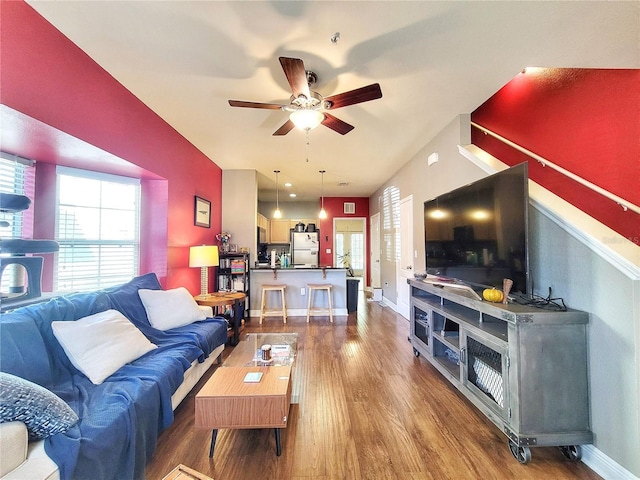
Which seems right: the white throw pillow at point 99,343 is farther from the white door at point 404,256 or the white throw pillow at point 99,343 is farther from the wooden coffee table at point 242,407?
the white door at point 404,256

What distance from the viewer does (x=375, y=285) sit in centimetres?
721

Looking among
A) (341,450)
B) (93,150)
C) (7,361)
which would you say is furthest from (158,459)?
(93,150)

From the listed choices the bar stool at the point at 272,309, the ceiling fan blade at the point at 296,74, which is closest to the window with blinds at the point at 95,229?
the bar stool at the point at 272,309

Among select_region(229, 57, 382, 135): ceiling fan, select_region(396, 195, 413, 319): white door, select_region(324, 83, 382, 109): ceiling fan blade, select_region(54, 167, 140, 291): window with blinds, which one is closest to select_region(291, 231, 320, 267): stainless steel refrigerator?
select_region(396, 195, 413, 319): white door

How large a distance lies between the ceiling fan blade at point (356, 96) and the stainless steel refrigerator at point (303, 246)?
5232 mm

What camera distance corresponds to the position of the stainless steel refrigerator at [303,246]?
7258 mm

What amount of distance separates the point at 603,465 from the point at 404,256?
3.42 metres

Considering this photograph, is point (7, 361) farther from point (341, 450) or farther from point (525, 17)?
point (525, 17)

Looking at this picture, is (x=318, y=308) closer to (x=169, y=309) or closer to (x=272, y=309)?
(x=272, y=309)

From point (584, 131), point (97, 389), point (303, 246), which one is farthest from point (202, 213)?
point (584, 131)

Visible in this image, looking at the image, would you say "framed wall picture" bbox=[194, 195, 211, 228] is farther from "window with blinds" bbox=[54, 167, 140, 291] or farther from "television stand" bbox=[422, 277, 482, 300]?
"television stand" bbox=[422, 277, 482, 300]

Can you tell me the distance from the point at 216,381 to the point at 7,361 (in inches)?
41.3

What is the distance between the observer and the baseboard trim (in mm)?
1382

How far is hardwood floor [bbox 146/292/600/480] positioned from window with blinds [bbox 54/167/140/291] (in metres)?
1.59
